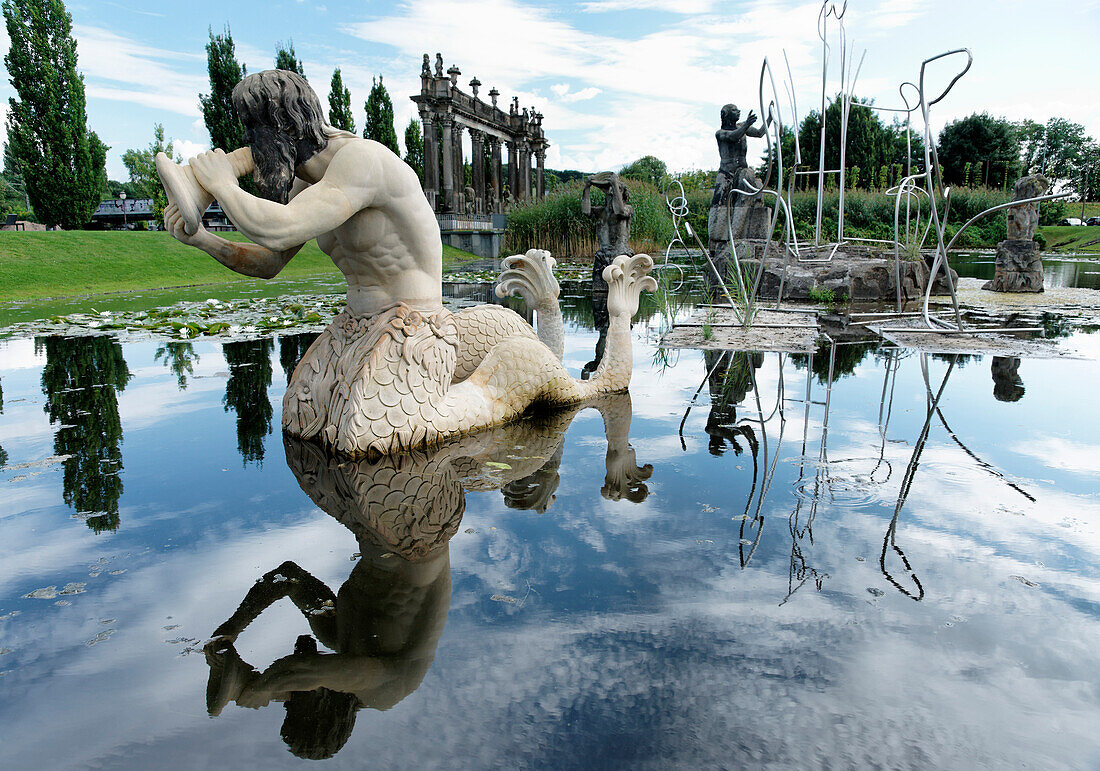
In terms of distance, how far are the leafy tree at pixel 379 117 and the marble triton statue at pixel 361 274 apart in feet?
73.9

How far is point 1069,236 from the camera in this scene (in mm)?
22062

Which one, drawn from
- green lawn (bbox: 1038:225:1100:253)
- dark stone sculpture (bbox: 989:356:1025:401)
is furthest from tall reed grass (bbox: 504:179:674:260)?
green lawn (bbox: 1038:225:1100:253)

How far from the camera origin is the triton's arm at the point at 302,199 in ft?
7.47

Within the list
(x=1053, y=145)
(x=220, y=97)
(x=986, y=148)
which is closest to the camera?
(x=220, y=97)

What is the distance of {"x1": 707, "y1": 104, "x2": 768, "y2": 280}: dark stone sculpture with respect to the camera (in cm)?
1027

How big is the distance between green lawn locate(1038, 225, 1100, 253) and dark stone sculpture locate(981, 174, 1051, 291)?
13549 millimetres

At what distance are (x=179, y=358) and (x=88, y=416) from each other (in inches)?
69.3

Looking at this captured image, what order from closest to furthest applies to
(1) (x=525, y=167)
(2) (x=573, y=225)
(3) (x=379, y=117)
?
(2) (x=573, y=225), (3) (x=379, y=117), (1) (x=525, y=167)

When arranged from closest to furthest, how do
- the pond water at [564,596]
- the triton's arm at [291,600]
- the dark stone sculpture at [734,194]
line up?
the pond water at [564,596] → the triton's arm at [291,600] → the dark stone sculpture at [734,194]

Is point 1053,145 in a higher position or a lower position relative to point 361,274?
higher

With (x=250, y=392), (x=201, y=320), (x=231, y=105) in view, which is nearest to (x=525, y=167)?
(x=231, y=105)

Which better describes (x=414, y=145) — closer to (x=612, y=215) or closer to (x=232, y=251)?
(x=612, y=215)

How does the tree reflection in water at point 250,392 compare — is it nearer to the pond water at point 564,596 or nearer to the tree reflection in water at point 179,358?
the pond water at point 564,596

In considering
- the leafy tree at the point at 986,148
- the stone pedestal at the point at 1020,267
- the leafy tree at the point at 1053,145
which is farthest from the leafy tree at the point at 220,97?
the leafy tree at the point at 1053,145
